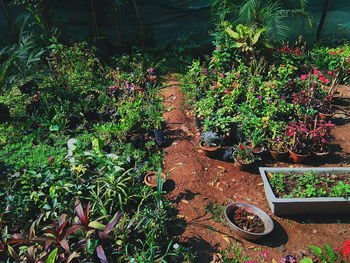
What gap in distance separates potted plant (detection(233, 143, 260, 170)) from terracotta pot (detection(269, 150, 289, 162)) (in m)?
0.29

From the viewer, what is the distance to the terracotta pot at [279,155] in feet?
13.3

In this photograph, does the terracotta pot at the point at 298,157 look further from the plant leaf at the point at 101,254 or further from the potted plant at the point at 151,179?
the plant leaf at the point at 101,254

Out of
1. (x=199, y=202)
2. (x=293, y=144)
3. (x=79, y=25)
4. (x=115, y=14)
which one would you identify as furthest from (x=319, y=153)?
(x=79, y=25)

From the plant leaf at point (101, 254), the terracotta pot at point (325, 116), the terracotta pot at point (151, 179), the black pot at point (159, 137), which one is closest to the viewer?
the plant leaf at point (101, 254)

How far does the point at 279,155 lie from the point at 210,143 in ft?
3.19

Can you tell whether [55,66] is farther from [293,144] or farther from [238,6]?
Result: [293,144]

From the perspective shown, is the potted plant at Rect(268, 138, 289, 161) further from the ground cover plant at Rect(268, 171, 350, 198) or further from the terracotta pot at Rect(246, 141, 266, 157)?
the ground cover plant at Rect(268, 171, 350, 198)

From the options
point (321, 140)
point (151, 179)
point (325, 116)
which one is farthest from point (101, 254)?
point (325, 116)

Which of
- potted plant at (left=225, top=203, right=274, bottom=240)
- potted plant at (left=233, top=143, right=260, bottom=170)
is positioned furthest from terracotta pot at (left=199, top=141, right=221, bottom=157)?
potted plant at (left=225, top=203, right=274, bottom=240)

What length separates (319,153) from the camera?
13.1ft

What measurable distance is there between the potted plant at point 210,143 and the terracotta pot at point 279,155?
0.76 metres

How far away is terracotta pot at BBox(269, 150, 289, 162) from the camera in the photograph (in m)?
4.06

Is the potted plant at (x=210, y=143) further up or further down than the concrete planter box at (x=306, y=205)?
further up

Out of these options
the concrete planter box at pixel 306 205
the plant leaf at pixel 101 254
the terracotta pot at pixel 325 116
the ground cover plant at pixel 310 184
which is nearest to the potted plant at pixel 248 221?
the concrete planter box at pixel 306 205
